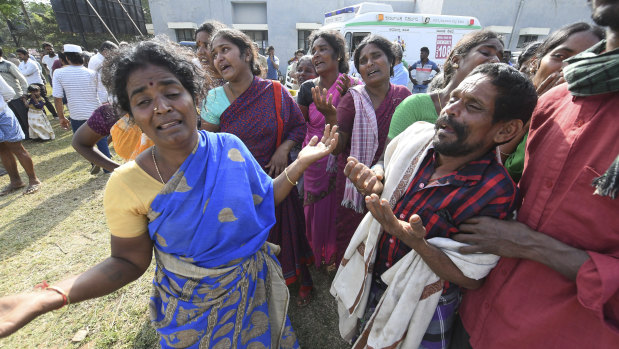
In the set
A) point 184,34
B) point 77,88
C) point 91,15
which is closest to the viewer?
point 77,88

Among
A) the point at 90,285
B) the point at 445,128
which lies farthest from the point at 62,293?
the point at 445,128

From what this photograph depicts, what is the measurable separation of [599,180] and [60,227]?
16.5 feet

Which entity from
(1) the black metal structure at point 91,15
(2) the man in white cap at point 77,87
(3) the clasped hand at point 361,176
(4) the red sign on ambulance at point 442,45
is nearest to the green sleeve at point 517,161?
(3) the clasped hand at point 361,176

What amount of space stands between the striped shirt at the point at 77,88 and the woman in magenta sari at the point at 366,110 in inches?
189

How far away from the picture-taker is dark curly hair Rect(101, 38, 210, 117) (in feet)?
3.91

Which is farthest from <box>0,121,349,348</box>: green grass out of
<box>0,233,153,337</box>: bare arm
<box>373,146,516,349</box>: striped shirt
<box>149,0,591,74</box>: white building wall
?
<box>149,0,591,74</box>: white building wall

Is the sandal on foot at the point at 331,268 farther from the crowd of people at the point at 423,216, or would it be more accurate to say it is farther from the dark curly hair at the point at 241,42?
the dark curly hair at the point at 241,42

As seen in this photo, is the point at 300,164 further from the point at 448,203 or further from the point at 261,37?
the point at 261,37

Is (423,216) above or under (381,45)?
under

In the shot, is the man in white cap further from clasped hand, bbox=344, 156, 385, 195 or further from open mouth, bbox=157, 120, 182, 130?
clasped hand, bbox=344, 156, 385, 195

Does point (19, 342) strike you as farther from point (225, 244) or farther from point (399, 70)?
point (399, 70)

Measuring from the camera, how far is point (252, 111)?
2072mm

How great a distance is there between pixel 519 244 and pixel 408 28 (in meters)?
9.95

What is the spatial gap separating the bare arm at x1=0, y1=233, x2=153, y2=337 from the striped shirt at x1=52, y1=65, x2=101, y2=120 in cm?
492
